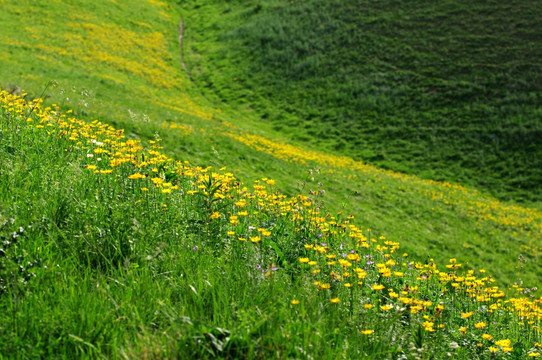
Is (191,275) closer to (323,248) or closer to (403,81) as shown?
(323,248)

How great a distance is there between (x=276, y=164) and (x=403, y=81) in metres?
24.0

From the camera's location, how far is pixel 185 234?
4.75m

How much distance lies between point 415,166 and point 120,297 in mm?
29545

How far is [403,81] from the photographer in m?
39.8

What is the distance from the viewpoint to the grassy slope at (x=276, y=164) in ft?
58.2

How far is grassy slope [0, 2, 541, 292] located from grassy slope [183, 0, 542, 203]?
4.15 m

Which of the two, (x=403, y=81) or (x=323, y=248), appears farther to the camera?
(x=403, y=81)

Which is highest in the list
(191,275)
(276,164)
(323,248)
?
(323,248)

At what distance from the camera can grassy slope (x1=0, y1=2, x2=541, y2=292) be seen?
17.7 m

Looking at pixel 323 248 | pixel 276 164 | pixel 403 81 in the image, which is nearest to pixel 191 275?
pixel 323 248

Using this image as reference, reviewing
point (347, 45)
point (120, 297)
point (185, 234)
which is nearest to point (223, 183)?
point (185, 234)

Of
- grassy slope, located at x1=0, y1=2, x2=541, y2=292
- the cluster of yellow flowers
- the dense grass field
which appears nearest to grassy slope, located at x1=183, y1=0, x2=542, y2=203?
grassy slope, located at x1=0, y1=2, x2=541, y2=292

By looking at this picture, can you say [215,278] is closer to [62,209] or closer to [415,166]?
[62,209]

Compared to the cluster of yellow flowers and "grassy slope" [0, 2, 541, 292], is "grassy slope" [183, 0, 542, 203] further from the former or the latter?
the cluster of yellow flowers
